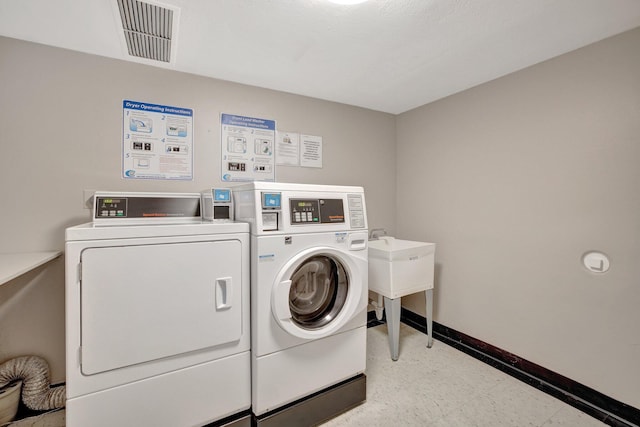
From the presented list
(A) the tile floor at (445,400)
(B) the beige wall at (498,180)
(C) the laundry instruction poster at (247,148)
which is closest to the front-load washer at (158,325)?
(B) the beige wall at (498,180)

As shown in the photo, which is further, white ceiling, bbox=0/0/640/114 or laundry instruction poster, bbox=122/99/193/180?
laundry instruction poster, bbox=122/99/193/180

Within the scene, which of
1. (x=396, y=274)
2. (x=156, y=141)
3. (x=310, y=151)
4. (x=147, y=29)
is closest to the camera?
(x=147, y=29)

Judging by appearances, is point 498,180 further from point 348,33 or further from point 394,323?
point 348,33

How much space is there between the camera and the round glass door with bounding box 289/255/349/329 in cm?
163

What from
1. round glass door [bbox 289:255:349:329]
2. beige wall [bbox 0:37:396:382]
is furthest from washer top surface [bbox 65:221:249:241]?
beige wall [bbox 0:37:396:382]

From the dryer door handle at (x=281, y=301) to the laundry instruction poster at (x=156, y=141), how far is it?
1153mm

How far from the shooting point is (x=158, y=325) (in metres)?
1.21

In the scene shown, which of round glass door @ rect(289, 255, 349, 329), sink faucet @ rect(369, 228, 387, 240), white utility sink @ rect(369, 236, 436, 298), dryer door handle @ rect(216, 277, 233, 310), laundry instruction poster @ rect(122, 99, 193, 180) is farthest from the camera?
sink faucet @ rect(369, 228, 387, 240)

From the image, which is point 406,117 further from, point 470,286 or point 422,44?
point 470,286

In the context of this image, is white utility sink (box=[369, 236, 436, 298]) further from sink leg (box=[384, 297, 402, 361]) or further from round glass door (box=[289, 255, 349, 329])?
round glass door (box=[289, 255, 349, 329])

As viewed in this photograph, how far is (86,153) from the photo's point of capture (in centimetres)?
174

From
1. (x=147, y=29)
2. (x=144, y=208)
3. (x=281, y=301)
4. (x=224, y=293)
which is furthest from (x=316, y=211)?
(x=147, y=29)

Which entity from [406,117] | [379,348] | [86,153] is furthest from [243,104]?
[379,348]

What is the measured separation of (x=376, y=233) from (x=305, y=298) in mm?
1336
